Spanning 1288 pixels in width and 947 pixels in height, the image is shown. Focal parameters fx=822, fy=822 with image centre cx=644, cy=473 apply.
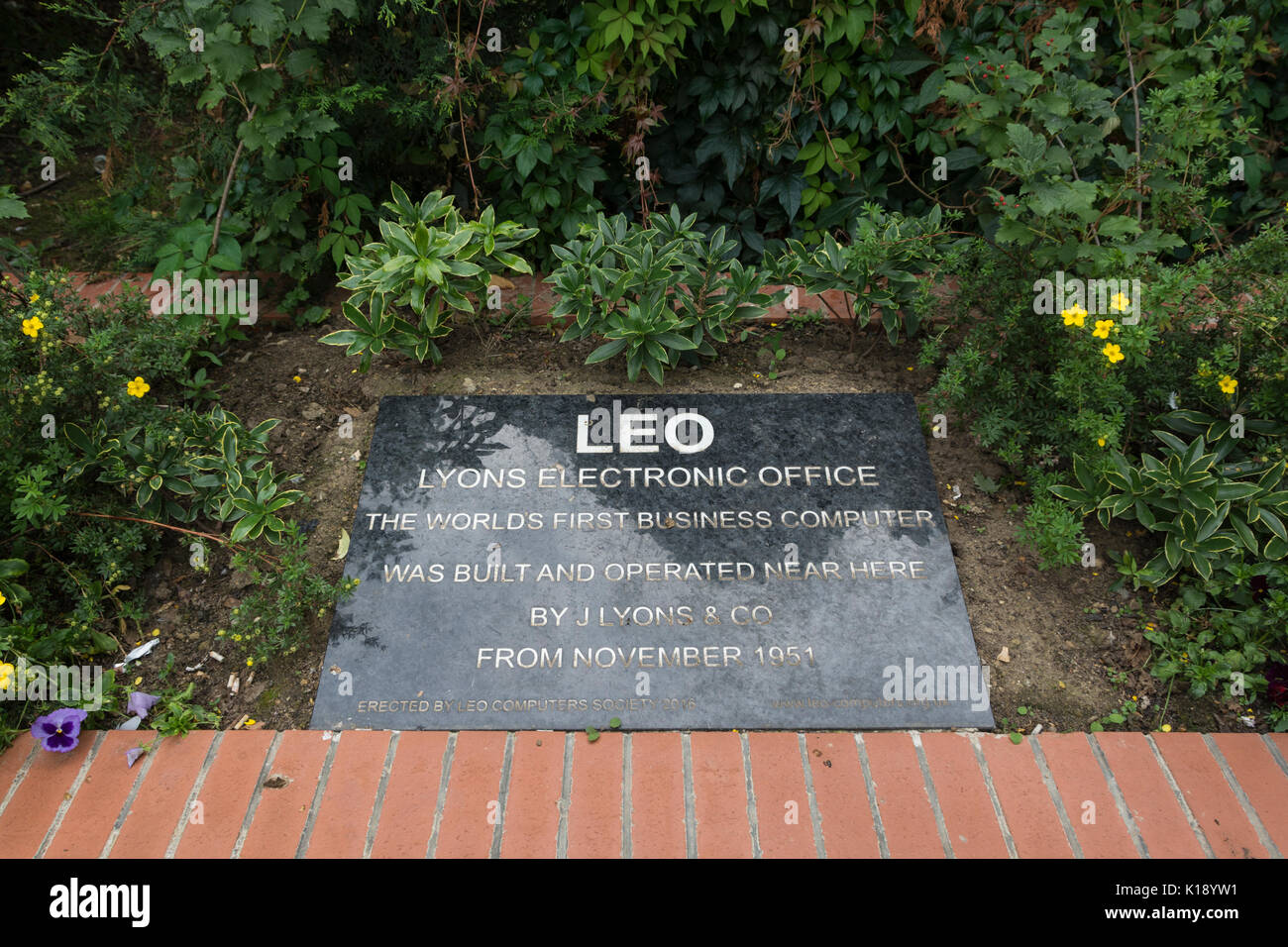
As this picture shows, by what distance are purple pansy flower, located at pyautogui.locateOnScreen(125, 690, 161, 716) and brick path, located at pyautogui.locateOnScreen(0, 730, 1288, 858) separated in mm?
67

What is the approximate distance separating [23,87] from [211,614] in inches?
85.9

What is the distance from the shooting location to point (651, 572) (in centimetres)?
260

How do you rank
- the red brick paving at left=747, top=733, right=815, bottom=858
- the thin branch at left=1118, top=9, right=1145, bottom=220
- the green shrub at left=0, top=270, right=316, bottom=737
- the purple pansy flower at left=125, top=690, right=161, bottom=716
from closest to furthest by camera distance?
the red brick paving at left=747, top=733, right=815, bottom=858, the purple pansy flower at left=125, top=690, right=161, bottom=716, the green shrub at left=0, top=270, right=316, bottom=737, the thin branch at left=1118, top=9, right=1145, bottom=220

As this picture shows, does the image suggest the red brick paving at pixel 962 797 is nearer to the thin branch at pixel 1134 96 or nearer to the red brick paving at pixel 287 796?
the red brick paving at pixel 287 796

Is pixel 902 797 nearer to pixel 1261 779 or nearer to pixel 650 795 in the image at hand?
pixel 650 795

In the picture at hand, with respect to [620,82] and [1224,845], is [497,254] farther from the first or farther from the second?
[1224,845]

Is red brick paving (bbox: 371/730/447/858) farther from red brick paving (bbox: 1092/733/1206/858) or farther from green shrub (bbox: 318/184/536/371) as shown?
red brick paving (bbox: 1092/733/1206/858)

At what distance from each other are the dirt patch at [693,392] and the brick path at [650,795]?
151 mm

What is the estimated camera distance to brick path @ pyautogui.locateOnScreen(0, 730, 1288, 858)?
2.07 m

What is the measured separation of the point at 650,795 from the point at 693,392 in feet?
4.93
